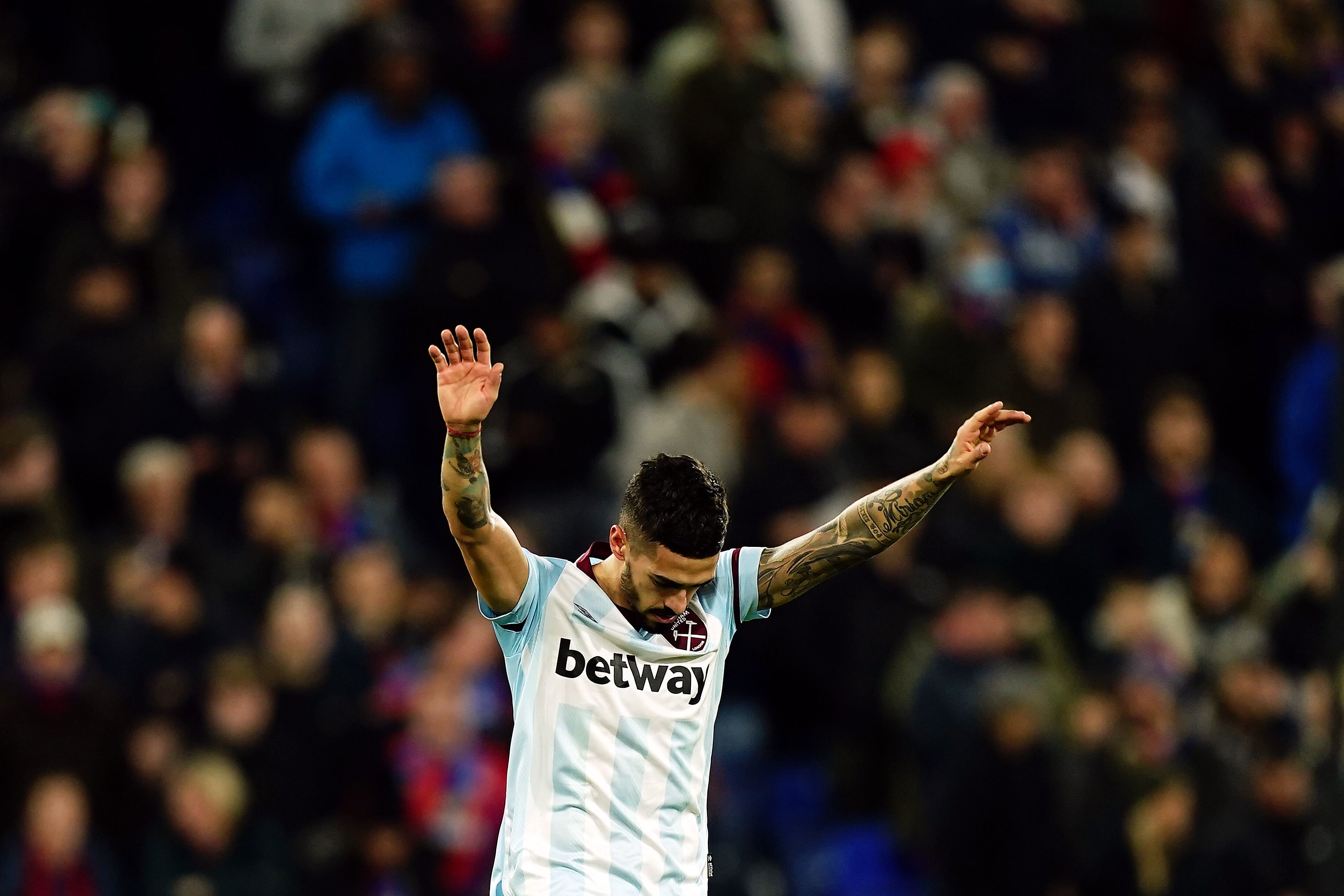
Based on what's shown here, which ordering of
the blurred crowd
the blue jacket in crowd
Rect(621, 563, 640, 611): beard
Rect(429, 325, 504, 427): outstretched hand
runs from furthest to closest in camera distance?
1. the blue jacket in crowd
2. the blurred crowd
3. Rect(621, 563, 640, 611): beard
4. Rect(429, 325, 504, 427): outstretched hand

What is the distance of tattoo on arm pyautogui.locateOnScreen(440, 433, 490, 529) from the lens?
5.86m

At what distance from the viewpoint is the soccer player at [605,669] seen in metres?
5.89

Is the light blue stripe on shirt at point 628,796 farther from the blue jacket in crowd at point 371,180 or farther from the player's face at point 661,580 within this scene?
the blue jacket in crowd at point 371,180

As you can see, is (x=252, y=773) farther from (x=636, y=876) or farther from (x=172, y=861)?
(x=636, y=876)

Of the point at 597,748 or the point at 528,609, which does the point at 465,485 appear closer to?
the point at 528,609

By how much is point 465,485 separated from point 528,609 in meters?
0.44

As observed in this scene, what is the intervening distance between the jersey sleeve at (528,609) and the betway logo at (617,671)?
10 centimetres

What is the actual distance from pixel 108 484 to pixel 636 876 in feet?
21.0

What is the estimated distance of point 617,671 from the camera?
20.0 ft

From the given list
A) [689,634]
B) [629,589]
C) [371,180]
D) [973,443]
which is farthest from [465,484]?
[371,180]

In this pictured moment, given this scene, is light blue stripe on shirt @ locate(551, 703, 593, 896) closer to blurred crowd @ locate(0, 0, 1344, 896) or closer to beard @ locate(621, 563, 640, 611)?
beard @ locate(621, 563, 640, 611)

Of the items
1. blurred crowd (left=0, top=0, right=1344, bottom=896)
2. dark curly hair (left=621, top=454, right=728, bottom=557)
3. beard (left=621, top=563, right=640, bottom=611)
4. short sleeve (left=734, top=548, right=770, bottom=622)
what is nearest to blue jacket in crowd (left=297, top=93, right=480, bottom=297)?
blurred crowd (left=0, top=0, right=1344, bottom=896)

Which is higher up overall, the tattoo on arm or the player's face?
the tattoo on arm

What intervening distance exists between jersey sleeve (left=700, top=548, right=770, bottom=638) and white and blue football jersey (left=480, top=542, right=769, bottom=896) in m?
0.19
